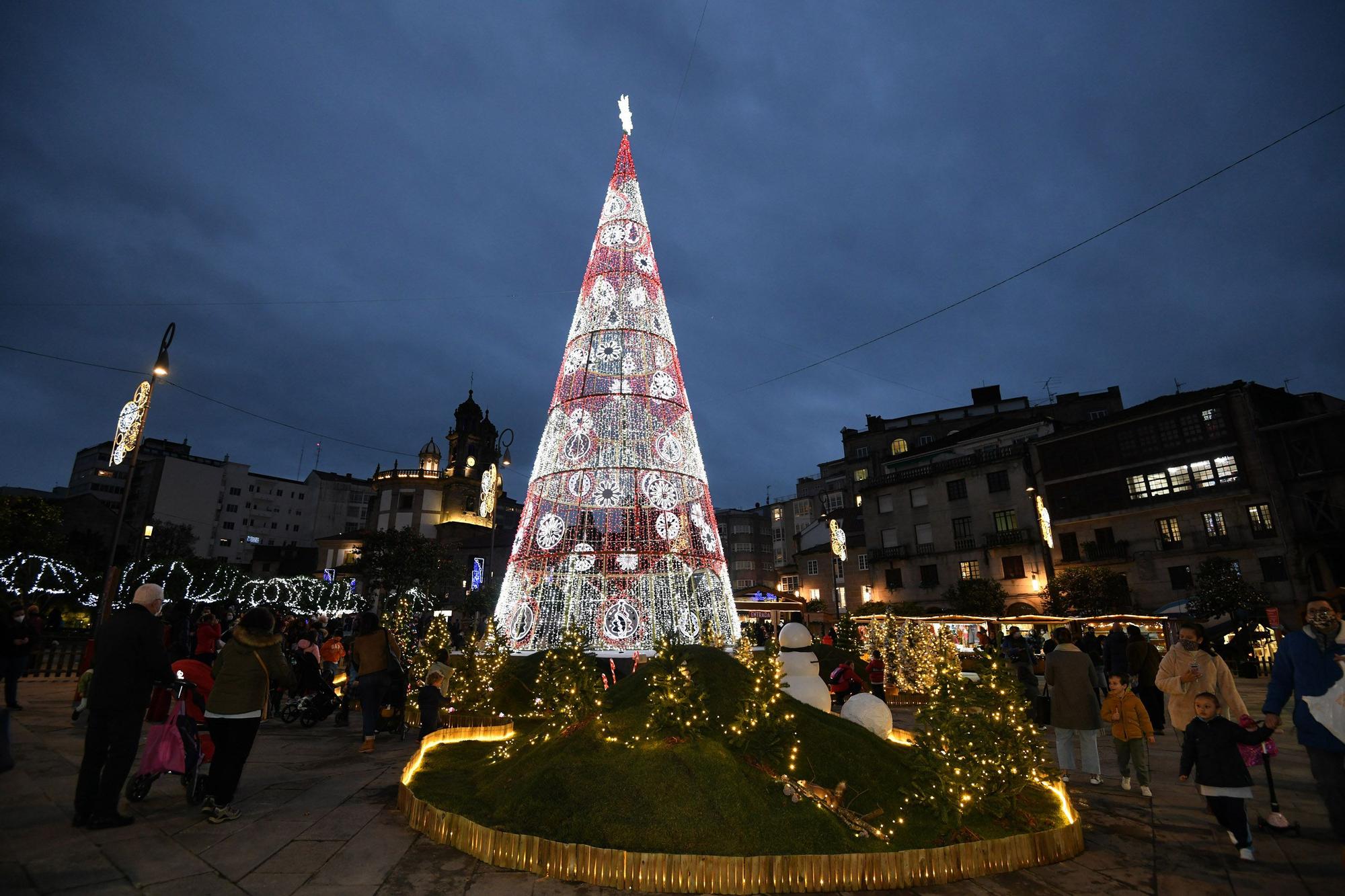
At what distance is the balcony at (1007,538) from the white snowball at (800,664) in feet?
104

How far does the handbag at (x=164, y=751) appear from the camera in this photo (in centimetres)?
582

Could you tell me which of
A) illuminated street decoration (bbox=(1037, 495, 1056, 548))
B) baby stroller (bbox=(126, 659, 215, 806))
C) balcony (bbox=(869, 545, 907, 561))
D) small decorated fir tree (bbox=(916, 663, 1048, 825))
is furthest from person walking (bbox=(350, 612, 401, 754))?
balcony (bbox=(869, 545, 907, 561))

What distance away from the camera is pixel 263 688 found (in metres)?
5.88

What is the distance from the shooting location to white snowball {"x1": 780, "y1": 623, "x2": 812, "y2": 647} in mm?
8570

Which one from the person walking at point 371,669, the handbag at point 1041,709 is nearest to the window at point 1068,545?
the handbag at point 1041,709

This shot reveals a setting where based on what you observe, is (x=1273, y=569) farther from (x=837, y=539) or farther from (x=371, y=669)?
(x=371, y=669)

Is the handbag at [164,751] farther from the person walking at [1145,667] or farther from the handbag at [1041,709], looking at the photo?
the handbag at [1041,709]

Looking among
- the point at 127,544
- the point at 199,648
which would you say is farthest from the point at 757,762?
the point at 127,544

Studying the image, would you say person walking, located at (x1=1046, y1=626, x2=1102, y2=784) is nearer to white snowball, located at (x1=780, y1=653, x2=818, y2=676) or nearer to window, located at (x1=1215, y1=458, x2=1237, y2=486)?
white snowball, located at (x1=780, y1=653, x2=818, y2=676)

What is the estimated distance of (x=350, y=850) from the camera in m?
4.88

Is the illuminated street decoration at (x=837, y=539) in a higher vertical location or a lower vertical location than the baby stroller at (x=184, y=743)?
higher

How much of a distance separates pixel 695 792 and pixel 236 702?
14.0 feet

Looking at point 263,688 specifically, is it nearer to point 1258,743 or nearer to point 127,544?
point 1258,743

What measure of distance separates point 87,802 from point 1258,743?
9650mm
